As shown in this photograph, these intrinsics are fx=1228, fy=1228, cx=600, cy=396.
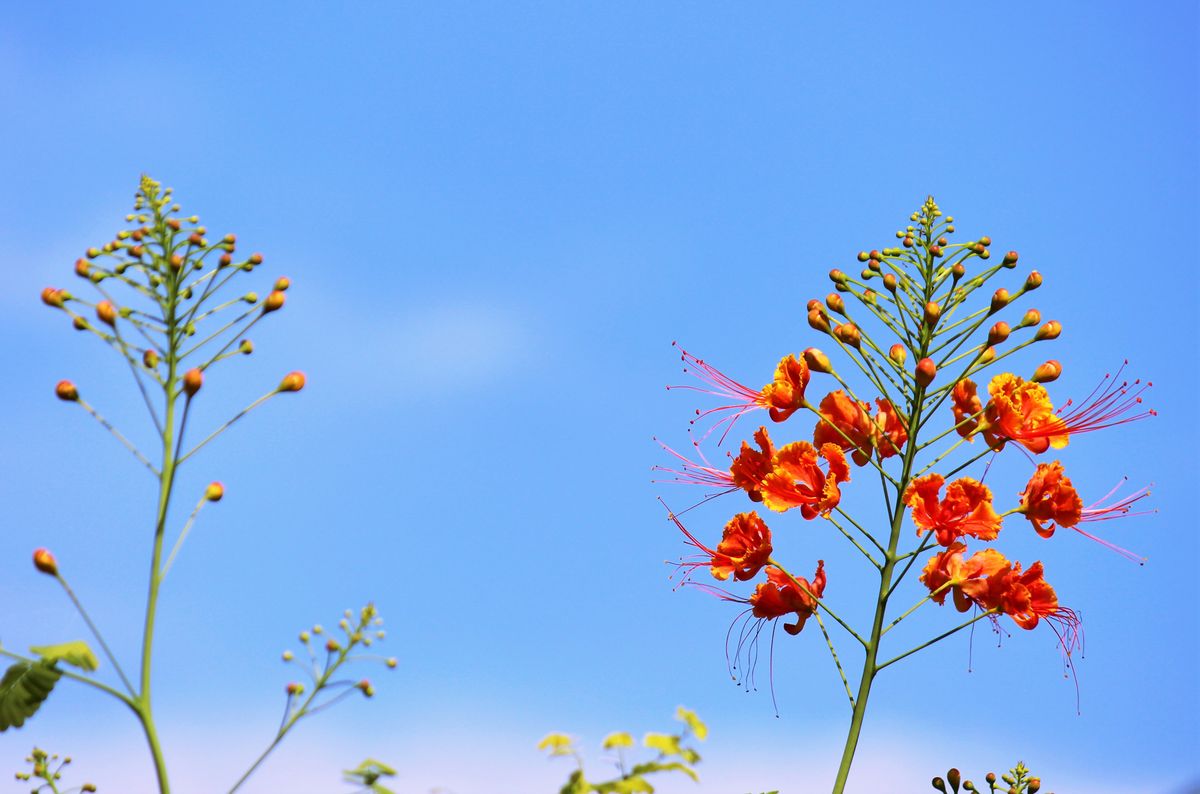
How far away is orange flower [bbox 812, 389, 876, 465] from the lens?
610cm

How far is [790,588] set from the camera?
20.4ft

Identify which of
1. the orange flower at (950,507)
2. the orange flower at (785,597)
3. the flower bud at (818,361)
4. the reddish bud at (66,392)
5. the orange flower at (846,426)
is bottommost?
the reddish bud at (66,392)

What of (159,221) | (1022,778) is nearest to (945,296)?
(1022,778)

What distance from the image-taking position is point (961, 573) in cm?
596

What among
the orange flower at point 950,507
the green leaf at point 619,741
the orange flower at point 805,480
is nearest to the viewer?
the green leaf at point 619,741

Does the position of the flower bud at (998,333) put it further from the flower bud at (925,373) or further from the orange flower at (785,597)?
the orange flower at (785,597)

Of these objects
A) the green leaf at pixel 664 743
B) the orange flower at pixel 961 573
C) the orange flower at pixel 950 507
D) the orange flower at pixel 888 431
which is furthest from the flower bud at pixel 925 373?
the green leaf at pixel 664 743

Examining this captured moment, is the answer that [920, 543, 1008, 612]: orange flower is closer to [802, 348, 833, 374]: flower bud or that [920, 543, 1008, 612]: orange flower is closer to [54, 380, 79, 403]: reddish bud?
[802, 348, 833, 374]: flower bud

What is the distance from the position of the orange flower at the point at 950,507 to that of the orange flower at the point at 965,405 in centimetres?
32

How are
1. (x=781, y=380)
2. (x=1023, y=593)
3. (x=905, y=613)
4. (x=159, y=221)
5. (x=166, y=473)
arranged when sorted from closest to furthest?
(x=166, y=473) < (x=159, y=221) < (x=905, y=613) < (x=1023, y=593) < (x=781, y=380)

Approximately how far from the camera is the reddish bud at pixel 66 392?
3.96 metres

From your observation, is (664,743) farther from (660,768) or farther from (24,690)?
(24,690)

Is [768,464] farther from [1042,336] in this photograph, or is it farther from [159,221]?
[159,221]

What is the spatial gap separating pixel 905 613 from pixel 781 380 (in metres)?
1.42
